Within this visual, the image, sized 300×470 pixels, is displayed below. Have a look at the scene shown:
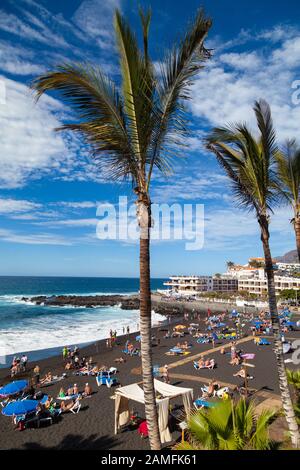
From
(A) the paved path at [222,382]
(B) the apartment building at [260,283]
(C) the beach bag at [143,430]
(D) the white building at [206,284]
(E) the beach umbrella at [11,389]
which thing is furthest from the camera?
(D) the white building at [206,284]

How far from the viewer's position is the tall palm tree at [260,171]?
8297 mm

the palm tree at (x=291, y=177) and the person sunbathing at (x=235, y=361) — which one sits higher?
the palm tree at (x=291, y=177)

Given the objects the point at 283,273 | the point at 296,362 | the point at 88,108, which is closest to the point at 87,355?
the point at 296,362

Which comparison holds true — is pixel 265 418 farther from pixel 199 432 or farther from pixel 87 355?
pixel 87 355

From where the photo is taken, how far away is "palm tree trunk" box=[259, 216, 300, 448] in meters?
7.77

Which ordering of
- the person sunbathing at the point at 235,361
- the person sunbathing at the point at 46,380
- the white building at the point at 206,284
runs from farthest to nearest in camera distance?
the white building at the point at 206,284 < the person sunbathing at the point at 235,361 < the person sunbathing at the point at 46,380

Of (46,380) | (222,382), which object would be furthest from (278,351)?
(46,380)

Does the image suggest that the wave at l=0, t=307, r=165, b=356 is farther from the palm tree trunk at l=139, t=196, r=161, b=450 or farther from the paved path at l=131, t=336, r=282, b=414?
the palm tree trunk at l=139, t=196, r=161, b=450

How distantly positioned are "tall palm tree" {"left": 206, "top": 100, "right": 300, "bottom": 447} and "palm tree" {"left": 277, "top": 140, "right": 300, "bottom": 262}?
50cm

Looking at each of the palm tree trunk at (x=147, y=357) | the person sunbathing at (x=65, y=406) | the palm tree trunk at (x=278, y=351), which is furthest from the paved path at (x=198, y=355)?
the palm tree trunk at (x=147, y=357)

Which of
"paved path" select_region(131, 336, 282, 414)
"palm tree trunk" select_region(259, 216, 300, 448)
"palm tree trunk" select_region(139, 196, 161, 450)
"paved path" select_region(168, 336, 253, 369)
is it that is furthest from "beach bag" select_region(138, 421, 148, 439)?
"paved path" select_region(168, 336, 253, 369)

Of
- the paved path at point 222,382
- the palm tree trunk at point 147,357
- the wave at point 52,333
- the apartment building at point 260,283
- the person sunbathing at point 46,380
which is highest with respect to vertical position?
the palm tree trunk at point 147,357

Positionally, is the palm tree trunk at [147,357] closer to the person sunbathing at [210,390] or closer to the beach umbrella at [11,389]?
the person sunbathing at [210,390]

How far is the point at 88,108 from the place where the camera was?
5.81m
